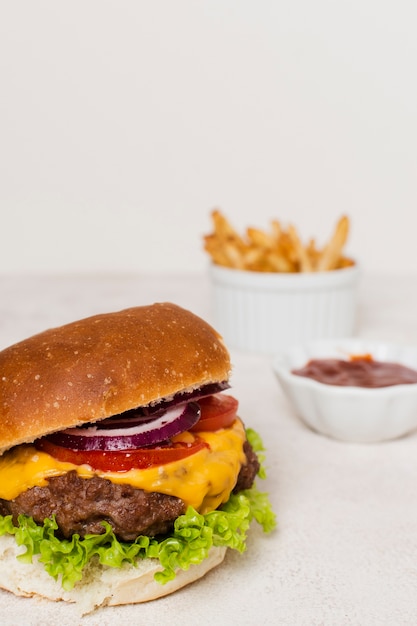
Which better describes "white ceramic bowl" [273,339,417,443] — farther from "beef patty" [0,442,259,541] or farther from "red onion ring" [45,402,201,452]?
"beef patty" [0,442,259,541]

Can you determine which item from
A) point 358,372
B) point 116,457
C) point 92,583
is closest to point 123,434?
point 116,457

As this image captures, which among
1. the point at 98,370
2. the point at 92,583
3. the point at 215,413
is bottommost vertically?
the point at 92,583

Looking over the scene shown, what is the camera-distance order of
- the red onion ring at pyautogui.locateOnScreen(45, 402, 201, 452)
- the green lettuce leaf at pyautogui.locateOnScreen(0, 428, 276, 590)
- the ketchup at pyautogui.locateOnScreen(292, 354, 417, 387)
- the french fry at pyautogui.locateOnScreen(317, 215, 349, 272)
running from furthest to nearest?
the french fry at pyautogui.locateOnScreen(317, 215, 349, 272), the ketchup at pyautogui.locateOnScreen(292, 354, 417, 387), the red onion ring at pyautogui.locateOnScreen(45, 402, 201, 452), the green lettuce leaf at pyautogui.locateOnScreen(0, 428, 276, 590)

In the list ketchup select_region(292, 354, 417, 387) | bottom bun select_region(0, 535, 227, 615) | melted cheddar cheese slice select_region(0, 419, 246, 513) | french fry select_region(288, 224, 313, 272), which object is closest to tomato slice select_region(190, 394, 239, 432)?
melted cheddar cheese slice select_region(0, 419, 246, 513)

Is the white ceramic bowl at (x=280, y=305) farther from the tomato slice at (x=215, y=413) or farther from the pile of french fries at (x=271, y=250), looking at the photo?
the tomato slice at (x=215, y=413)

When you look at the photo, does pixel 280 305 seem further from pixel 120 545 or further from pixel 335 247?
pixel 120 545

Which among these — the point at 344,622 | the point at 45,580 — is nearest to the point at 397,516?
the point at 344,622

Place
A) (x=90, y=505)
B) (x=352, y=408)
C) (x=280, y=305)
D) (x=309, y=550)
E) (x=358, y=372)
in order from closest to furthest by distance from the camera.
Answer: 1. (x=90, y=505)
2. (x=309, y=550)
3. (x=352, y=408)
4. (x=358, y=372)
5. (x=280, y=305)
